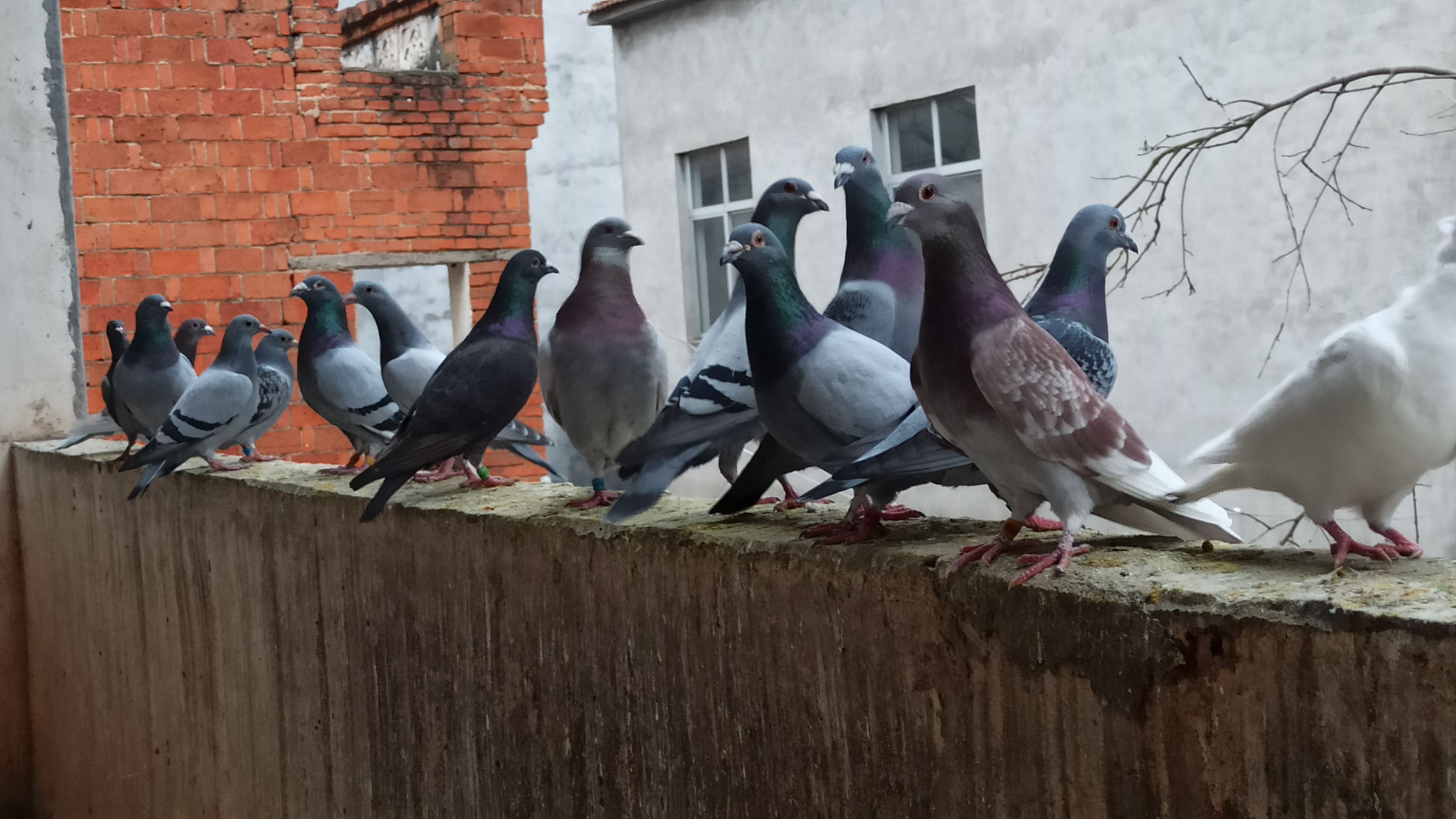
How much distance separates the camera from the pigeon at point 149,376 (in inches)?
206

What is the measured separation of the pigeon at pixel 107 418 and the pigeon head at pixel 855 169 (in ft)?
12.8

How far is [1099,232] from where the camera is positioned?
214 cm

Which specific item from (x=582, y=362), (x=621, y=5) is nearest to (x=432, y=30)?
(x=621, y=5)

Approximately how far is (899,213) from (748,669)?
2.41ft

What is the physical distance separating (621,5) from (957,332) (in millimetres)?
9423

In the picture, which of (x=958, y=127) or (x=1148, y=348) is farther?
(x=958, y=127)

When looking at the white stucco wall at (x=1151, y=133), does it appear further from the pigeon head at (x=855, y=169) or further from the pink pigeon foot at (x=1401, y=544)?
the pink pigeon foot at (x=1401, y=544)

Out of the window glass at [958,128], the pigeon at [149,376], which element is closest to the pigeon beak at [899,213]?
the pigeon at [149,376]

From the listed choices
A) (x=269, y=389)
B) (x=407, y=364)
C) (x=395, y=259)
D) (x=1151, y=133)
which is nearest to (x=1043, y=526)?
(x=407, y=364)

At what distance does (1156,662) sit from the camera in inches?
60.0

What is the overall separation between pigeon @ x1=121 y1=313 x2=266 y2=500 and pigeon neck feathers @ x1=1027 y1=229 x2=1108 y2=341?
9.38ft

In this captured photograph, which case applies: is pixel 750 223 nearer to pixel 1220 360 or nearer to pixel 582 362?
pixel 582 362

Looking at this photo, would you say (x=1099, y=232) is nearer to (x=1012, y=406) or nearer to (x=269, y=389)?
(x=1012, y=406)

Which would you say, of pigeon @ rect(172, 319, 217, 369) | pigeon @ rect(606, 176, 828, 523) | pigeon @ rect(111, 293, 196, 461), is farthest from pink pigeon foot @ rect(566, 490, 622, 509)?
pigeon @ rect(172, 319, 217, 369)
